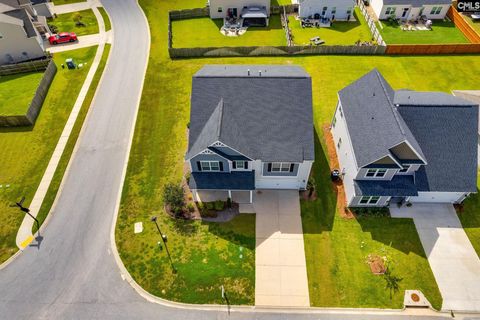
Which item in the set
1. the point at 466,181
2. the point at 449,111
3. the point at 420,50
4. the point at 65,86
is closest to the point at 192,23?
the point at 65,86

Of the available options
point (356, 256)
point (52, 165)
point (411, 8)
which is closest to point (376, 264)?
point (356, 256)

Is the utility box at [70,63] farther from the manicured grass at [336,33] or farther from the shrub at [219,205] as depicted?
the manicured grass at [336,33]

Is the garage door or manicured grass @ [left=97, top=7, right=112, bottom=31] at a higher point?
manicured grass @ [left=97, top=7, right=112, bottom=31]

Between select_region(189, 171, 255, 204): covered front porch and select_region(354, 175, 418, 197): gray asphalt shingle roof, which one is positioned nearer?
select_region(354, 175, 418, 197): gray asphalt shingle roof

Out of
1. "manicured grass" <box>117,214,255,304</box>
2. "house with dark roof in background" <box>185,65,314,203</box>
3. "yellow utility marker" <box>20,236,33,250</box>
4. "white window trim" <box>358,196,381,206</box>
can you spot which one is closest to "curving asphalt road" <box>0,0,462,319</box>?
"yellow utility marker" <box>20,236,33,250</box>

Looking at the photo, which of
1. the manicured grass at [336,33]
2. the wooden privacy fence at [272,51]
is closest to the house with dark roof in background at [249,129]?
the wooden privacy fence at [272,51]

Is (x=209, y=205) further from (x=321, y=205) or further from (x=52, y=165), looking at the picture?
(x=52, y=165)

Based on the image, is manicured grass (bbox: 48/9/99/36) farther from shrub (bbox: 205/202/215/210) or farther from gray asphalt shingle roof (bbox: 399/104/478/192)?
gray asphalt shingle roof (bbox: 399/104/478/192)
